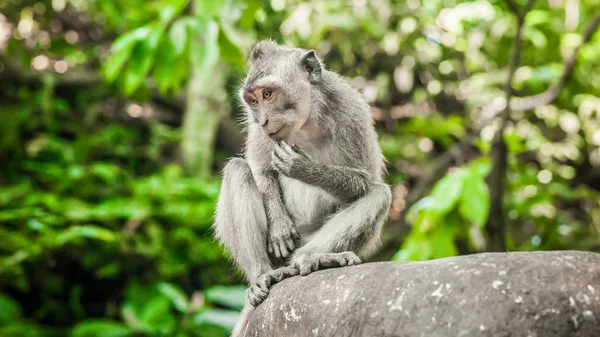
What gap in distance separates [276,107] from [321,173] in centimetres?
57

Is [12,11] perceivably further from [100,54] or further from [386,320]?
[386,320]

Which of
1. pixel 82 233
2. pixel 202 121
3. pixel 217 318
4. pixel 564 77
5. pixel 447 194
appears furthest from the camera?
pixel 202 121

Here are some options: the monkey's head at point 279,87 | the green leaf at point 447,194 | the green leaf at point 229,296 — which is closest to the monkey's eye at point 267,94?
the monkey's head at point 279,87

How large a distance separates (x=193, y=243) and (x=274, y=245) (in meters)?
4.22

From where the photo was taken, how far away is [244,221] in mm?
5160

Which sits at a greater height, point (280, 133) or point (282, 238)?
point (280, 133)

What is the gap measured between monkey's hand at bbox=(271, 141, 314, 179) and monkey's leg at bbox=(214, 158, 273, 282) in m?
0.33

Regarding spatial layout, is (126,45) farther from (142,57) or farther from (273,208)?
(273,208)

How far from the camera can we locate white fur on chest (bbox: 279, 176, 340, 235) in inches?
215

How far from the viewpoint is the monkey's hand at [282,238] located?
516 centimetres

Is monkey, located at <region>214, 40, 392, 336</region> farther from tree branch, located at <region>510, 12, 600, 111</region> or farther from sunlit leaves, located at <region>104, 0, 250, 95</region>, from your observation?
tree branch, located at <region>510, 12, 600, 111</region>

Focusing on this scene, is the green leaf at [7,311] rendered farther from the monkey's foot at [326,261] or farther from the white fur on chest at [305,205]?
the monkey's foot at [326,261]

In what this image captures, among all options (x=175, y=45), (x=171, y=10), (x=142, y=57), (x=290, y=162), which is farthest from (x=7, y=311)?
(x=290, y=162)

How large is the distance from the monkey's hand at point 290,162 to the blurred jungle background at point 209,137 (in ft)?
4.62
